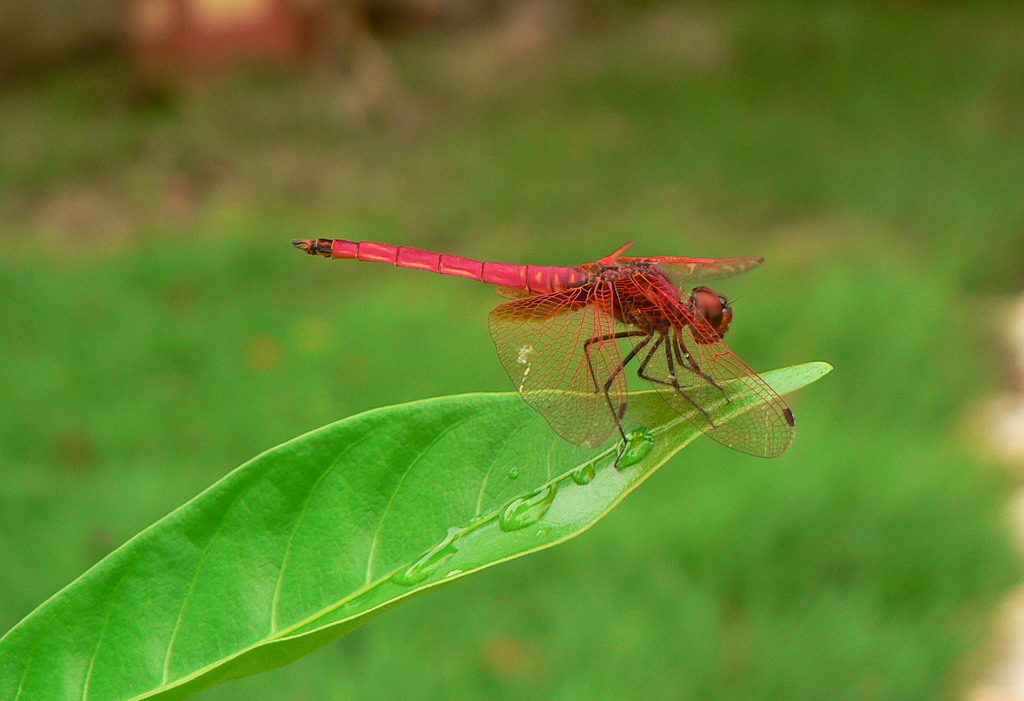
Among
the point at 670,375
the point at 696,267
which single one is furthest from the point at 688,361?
the point at 696,267

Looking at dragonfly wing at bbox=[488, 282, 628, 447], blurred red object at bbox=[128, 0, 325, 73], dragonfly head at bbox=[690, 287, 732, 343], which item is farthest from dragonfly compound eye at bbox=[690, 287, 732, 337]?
blurred red object at bbox=[128, 0, 325, 73]

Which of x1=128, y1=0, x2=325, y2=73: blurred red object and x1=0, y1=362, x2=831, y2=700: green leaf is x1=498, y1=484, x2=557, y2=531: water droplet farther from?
x1=128, y1=0, x2=325, y2=73: blurred red object

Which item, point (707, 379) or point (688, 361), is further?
point (688, 361)

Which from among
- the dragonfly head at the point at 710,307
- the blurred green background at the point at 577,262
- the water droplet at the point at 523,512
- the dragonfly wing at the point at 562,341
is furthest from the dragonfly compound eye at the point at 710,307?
the blurred green background at the point at 577,262

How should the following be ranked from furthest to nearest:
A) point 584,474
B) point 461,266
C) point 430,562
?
point 461,266
point 584,474
point 430,562

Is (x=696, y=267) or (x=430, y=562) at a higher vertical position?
(x=696, y=267)

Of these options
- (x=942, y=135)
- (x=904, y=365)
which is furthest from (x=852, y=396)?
(x=942, y=135)

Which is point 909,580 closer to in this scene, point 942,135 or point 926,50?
point 942,135

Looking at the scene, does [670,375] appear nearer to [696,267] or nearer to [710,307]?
[710,307]
